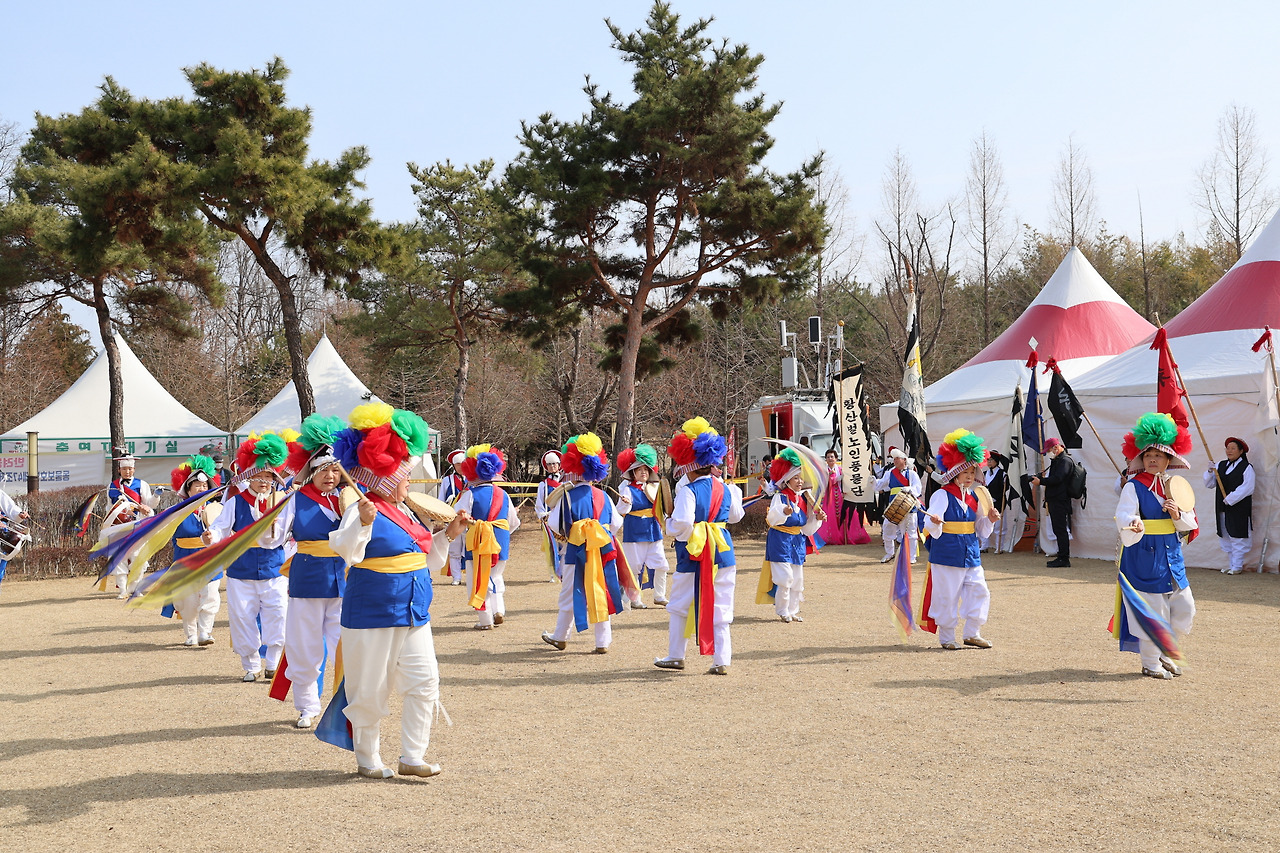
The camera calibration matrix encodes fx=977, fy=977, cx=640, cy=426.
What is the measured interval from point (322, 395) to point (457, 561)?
14432mm

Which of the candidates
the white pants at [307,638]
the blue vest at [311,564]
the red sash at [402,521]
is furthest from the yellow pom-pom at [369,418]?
the white pants at [307,638]

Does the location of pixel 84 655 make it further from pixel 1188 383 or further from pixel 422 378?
pixel 422 378

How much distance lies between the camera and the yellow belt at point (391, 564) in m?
4.75

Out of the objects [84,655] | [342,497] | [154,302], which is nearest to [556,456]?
[84,655]

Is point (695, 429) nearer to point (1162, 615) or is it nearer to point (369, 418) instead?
point (369, 418)

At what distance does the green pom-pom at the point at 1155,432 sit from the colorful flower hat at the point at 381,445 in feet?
16.8

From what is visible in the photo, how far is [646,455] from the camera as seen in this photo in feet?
34.8

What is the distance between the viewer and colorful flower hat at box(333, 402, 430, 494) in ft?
15.5

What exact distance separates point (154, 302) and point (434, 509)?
65.8 feet

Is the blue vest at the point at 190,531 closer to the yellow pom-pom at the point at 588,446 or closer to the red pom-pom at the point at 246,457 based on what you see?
the red pom-pom at the point at 246,457

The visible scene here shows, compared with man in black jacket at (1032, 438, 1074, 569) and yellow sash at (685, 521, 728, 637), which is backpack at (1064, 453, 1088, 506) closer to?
man in black jacket at (1032, 438, 1074, 569)

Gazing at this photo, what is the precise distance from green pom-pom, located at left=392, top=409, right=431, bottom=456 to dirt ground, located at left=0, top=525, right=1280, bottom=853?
65.0 inches

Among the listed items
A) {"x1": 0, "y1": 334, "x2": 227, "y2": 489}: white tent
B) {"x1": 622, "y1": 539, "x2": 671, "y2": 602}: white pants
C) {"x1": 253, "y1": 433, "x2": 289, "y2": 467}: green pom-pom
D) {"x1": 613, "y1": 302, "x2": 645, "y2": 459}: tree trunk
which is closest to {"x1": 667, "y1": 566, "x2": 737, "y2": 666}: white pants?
{"x1": 253, "y1": 433, "x2": 289, "y2": 467}: green pom-pom

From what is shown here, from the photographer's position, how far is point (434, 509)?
5.08m
